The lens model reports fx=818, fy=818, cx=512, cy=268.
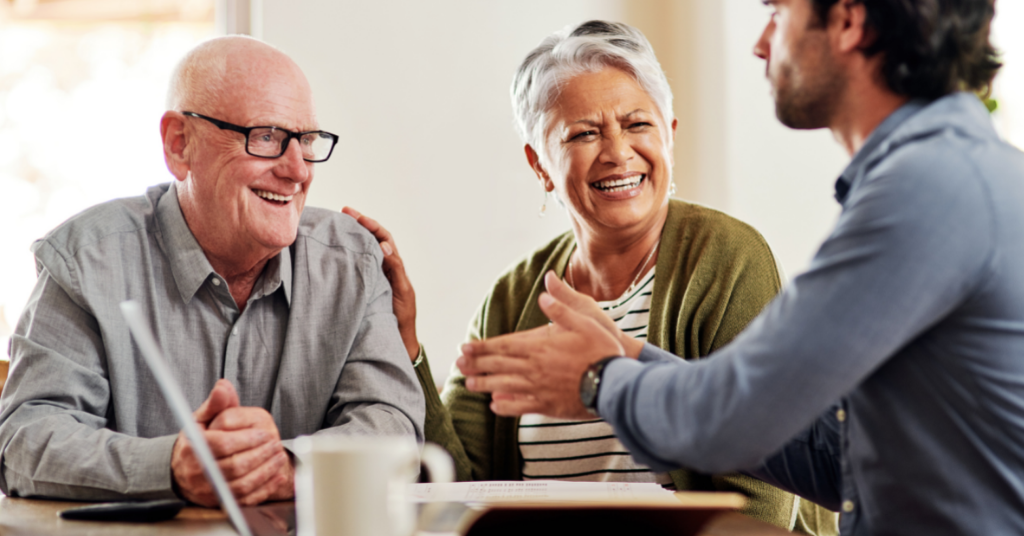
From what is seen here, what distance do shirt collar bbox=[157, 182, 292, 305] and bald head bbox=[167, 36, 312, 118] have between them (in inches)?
7.3

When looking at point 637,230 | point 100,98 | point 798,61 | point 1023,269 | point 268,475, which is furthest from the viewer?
point 100,98

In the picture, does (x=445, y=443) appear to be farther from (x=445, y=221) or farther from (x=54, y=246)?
(x=445, y=221)

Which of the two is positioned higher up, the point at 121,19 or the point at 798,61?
the point at 121,19

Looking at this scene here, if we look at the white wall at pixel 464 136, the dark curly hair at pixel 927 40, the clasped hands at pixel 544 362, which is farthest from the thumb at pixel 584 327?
the white wall at pixel 464 136

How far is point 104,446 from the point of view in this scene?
1165 mm

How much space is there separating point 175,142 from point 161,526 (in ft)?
2.61

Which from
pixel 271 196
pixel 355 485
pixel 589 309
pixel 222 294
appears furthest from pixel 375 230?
pixel 355 485

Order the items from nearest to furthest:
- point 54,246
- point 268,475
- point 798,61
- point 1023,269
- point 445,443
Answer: point 1023,269 < point 798,61 < point 268,475 < point 54,246 < point 445,443

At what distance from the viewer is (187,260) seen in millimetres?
1433

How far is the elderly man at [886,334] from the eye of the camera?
0.75 meters

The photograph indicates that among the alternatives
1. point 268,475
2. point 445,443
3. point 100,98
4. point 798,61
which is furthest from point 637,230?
point 100,98

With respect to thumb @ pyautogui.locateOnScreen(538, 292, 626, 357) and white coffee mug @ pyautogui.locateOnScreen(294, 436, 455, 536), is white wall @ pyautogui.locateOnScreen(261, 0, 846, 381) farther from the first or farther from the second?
white coffee mug @ pyautogui.locateOnScreen(294, 436, 455, 536)

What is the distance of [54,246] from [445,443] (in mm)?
798

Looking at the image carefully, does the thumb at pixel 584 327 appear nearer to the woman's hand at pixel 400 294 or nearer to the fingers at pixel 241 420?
the fingers at pixel 241 420
